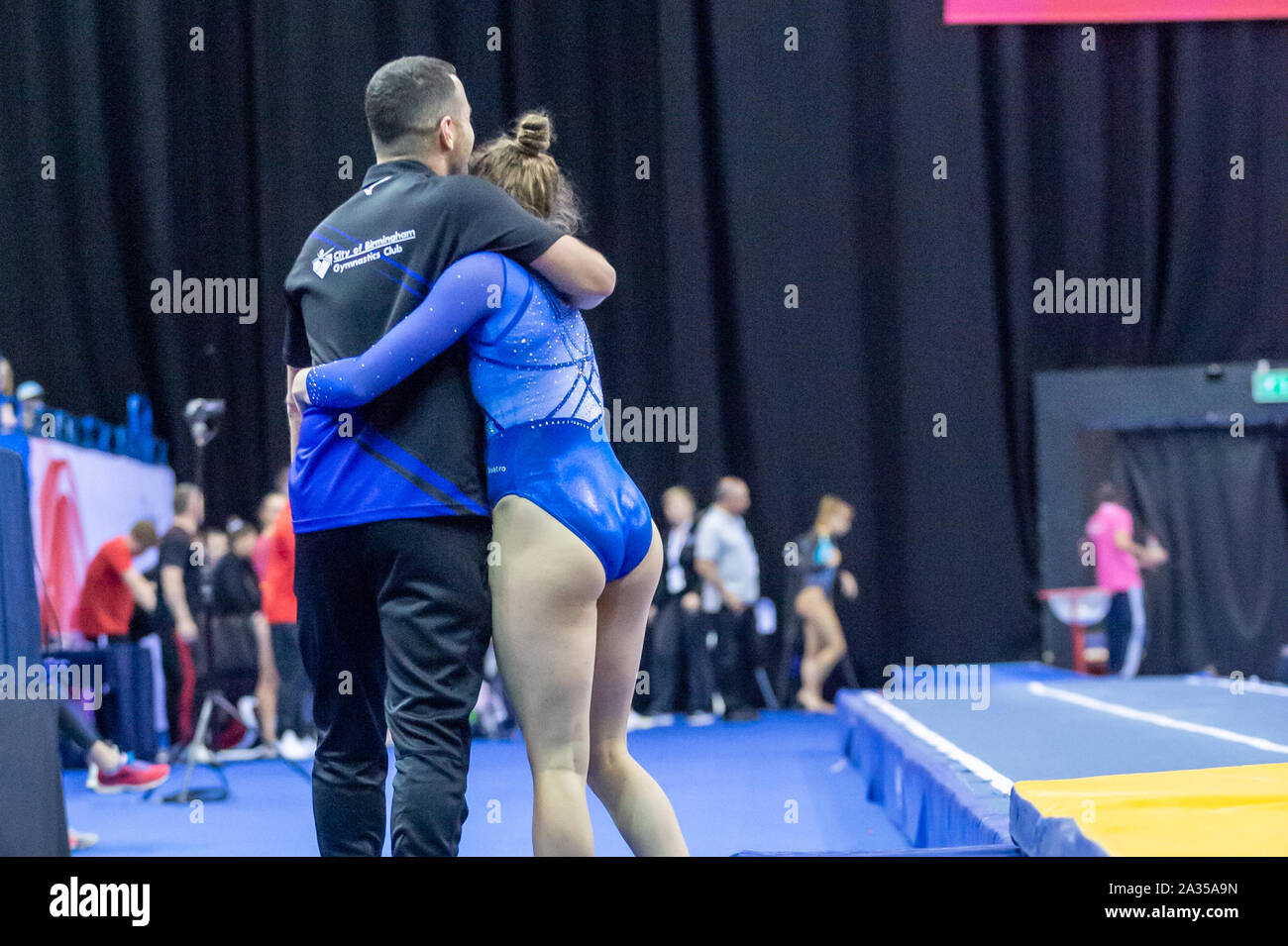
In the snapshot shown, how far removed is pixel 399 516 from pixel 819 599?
19.3 feet

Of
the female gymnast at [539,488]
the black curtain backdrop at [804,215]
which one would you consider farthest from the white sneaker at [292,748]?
the female gymnast at [539,488]

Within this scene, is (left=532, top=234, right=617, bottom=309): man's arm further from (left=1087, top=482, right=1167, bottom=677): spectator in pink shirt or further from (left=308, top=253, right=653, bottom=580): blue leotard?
(left=1087, top=482, right=1167, bottom=677): spectator in pink shirt

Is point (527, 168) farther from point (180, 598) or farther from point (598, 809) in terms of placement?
point (180, 598)

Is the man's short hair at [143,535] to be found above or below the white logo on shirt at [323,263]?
below

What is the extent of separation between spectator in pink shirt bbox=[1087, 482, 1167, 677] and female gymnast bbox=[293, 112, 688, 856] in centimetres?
687

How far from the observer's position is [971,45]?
8750 millimetres

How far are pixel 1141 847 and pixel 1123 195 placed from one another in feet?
26.9

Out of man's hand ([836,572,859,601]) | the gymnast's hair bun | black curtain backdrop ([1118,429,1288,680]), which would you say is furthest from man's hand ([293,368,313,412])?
black curtain backdrop ([1118,429,1288,680])

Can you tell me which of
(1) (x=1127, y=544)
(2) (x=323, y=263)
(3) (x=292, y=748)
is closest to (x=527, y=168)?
(2) (x=323, y=263)

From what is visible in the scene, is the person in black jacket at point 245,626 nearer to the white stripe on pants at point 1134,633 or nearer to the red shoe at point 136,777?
the red shoe at point 136,777

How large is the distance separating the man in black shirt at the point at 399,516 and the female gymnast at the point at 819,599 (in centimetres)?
567

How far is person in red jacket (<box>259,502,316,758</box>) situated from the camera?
18.7 feet

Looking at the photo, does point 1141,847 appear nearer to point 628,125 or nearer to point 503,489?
point 503,489

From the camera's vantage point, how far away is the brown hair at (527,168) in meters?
1.92
